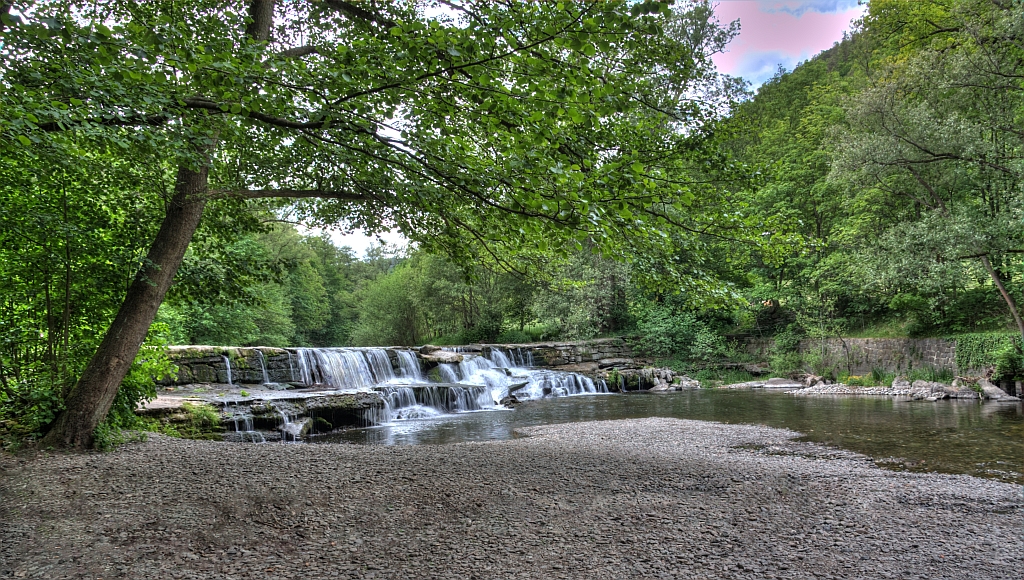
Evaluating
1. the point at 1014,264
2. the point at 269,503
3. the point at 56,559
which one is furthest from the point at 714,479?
the point at 1014,264

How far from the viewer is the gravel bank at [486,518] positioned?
2.83 m

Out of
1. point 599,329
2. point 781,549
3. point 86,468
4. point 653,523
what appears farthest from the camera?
point 599,329

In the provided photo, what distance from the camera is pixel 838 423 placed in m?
9.66

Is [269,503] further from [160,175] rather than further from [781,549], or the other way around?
[160,175]

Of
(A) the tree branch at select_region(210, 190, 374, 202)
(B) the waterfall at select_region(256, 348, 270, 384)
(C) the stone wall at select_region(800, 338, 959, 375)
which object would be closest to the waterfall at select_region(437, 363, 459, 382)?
(B) the waterfall at select_region(256, 348, 270, 384)

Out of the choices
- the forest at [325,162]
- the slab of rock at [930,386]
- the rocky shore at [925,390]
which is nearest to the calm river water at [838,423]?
the rocky shore at [925,390]

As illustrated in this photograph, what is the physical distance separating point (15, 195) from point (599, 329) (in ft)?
76.2

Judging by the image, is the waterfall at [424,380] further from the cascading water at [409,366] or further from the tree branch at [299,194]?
the tree branch at [299,194]

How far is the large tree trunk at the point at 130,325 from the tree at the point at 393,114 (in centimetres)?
2

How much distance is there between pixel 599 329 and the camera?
85.3 ft

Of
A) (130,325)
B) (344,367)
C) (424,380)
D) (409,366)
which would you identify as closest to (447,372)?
(424,380)

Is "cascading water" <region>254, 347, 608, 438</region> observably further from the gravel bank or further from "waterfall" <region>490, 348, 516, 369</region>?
the gravel bank

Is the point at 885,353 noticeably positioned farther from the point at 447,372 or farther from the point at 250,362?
the point at 250,362

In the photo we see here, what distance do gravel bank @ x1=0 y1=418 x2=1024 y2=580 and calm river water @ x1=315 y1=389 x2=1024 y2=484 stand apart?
1.70 m
